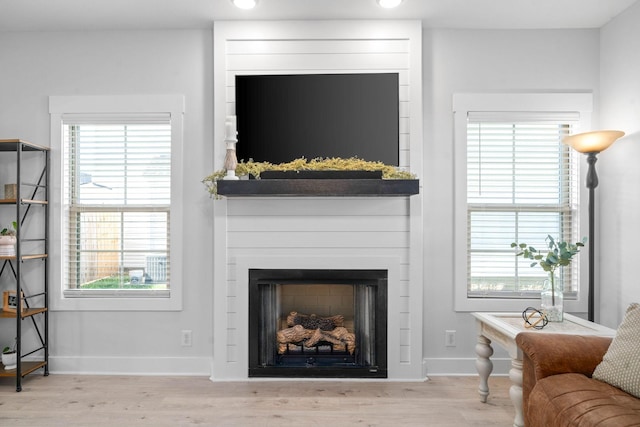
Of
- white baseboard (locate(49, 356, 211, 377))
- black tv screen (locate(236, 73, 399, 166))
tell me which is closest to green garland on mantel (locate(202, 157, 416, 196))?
black tv screen (locate(236, 73, 399, 166))

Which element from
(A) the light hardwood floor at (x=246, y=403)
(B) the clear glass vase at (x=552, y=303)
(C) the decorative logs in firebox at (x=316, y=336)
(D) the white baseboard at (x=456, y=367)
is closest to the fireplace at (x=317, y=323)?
(C) the decorative logs in firebox at (x=316, y=336)

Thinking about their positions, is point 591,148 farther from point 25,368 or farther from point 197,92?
point 25,368

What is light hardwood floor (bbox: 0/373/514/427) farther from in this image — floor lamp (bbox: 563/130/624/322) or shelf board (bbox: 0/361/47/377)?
floor lamp (bbox: 563/130/624/322)

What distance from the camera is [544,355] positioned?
2209 mm

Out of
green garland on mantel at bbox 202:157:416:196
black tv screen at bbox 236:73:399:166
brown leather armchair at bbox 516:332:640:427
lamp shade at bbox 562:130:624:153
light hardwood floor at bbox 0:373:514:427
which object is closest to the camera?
brown leather armchair at bbox 516:332:640:427

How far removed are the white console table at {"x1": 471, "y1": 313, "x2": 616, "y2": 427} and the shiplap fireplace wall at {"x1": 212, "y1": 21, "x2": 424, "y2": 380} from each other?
62 cm

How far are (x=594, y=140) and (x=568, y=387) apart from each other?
182 cm

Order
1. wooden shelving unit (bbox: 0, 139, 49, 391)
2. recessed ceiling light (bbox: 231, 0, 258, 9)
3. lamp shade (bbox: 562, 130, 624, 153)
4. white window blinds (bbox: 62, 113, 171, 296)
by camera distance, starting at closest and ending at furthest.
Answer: lamp shade (bbox: 562, 130, 624, 153) < recessed ceiling light (bbox: 231, 0, 258, 9) < wooden shelving unit (bbox: 0, 139, 49, 391) < white window blinds (bbox: 62, 113, 171, 296)

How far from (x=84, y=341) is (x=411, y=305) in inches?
99.6

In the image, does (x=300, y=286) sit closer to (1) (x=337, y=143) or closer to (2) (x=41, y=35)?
(1) (x=337, y=143)

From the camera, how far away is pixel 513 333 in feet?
8.23

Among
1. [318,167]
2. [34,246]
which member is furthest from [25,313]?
[318,167]

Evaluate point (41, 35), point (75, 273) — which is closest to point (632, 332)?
point (75, 273)

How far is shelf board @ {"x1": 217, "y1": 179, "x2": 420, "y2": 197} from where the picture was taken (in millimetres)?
3215
